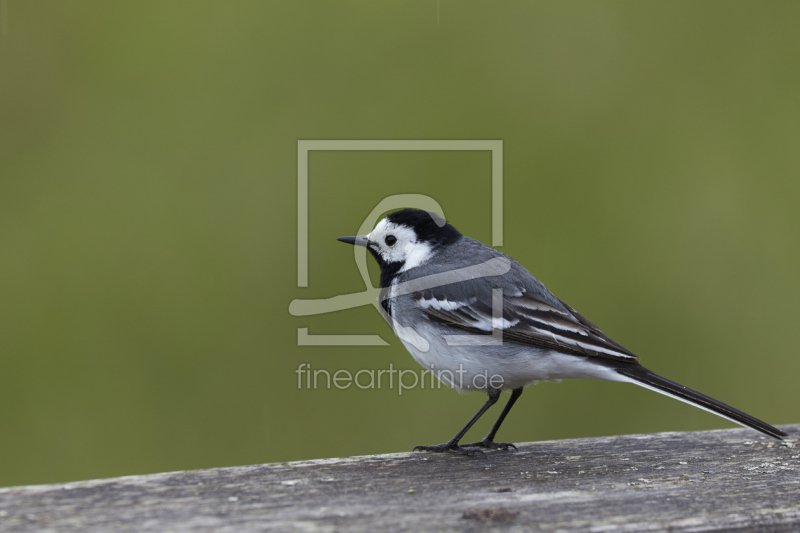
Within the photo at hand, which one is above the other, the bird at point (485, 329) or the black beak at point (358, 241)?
the black beak at point (358, 241)

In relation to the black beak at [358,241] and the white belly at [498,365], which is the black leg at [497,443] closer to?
the white belly at [498,365]

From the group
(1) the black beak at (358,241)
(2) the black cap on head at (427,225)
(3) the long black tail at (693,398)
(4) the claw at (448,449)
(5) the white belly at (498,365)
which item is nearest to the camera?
(3) the long black tail at (693,398)

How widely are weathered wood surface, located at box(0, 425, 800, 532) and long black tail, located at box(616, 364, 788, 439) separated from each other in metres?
0.19

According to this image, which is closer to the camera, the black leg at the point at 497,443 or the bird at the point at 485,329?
the bird at the point at 485,329

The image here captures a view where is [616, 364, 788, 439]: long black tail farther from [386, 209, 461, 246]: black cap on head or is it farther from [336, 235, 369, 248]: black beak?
[336, 235, 369, 248]: black beak

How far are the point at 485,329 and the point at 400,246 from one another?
990 millimetres

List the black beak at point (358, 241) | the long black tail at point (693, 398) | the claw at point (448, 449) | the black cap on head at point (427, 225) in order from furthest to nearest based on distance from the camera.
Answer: the black beak at point (358, 241), the black cap on head at point (427, 225), the claw at point (448, 449), the long black tail at point (693, 398)

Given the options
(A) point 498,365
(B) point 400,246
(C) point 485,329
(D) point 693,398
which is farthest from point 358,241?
(D) point 693,398

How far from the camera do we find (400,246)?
15.1ft

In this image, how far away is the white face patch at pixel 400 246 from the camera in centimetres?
451

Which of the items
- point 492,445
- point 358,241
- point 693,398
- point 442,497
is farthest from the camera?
point 358,241

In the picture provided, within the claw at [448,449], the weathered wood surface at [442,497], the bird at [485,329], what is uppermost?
the bird at [485,329]

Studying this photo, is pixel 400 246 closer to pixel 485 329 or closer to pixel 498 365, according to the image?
pixel 485 329

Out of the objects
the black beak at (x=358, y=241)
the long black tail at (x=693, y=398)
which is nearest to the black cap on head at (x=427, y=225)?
the black beak at (x=358, y=241)
